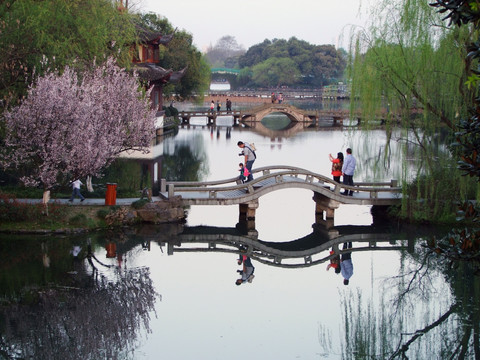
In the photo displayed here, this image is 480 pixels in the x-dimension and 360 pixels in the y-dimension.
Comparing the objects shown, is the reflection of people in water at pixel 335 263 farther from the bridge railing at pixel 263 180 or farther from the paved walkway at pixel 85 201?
the paved walkway at pixel 85 201

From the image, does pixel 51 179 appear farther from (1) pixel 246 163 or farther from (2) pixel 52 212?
(1) pixel 246 163

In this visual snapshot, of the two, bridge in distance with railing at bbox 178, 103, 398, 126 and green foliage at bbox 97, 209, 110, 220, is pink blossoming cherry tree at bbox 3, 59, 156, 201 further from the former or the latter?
bridge in distance with railing at bbox 178, 103, 398, 126

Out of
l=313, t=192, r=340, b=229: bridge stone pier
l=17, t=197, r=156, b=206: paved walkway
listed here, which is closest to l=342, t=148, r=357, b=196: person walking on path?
l=313, t=192, r=340, b=229: bridge stone pier

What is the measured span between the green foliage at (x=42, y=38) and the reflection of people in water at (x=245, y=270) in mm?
8325

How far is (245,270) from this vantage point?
19.1 meters

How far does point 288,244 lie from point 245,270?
11.4 feet

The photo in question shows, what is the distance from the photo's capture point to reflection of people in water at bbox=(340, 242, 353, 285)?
18.7 metres

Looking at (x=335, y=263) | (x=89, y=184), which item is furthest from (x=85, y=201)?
(x=335, y=263)

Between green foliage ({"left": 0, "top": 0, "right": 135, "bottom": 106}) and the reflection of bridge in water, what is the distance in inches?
267

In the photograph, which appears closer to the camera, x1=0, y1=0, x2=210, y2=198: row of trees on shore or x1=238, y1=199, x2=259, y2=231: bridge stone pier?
x1=0, y1=0, x2=210, y2=198: row of trees on shore

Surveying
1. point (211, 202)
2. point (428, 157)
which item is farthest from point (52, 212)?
point (428, 157)

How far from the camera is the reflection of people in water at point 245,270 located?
1811cm

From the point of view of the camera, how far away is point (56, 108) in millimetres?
21094

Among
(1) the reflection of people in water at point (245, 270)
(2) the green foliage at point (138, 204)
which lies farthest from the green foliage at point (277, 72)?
(1) the reflection of people in water at point (245, 270)
